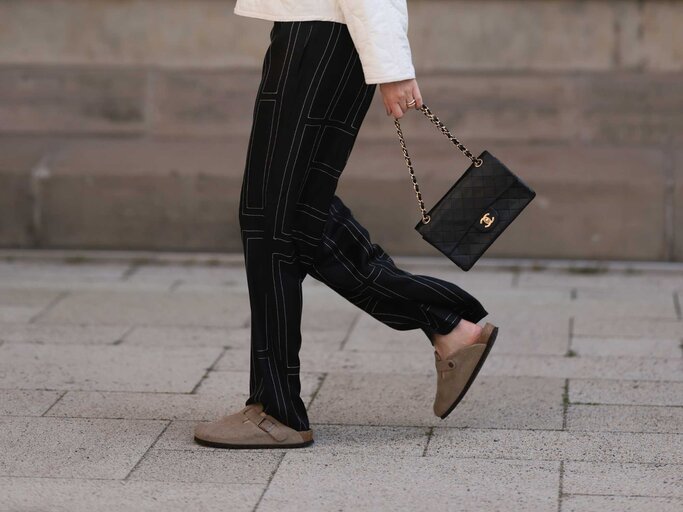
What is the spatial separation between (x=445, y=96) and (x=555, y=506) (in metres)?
3.84

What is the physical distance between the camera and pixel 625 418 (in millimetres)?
4098

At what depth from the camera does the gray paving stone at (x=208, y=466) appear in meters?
3.53

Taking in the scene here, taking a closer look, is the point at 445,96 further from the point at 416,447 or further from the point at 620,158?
the point at 416,447

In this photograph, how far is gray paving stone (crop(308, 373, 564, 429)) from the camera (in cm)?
410

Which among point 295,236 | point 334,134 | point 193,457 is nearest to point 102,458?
point 193,457

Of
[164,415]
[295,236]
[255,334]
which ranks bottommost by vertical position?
[164,415]

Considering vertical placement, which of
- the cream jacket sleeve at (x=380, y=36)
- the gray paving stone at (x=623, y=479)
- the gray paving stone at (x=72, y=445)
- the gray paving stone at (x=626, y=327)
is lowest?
the gray paving stone at (x=626, y=327)

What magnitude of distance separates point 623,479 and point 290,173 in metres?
1.21

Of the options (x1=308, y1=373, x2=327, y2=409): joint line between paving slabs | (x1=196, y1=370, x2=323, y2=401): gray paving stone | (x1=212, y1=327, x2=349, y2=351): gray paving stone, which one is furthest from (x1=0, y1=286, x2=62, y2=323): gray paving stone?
(x1=308, y1=373, x2=327, y2=409): joint line between paving slabs

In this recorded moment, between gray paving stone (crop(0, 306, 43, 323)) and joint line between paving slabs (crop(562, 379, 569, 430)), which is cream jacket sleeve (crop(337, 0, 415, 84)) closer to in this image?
joint line between paving slabs (crop(562, 379, 569, 430))

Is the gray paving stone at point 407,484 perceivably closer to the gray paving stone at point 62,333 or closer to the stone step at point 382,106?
the gray paving stone at point 62,333

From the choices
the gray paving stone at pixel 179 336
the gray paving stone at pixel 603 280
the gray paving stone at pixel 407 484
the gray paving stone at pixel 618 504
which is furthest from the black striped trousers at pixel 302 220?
the gray paving stone at pixel 603 280

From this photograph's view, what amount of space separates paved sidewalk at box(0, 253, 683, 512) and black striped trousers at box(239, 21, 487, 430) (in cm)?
34

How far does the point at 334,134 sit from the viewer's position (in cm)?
368
